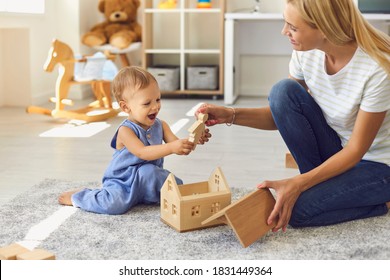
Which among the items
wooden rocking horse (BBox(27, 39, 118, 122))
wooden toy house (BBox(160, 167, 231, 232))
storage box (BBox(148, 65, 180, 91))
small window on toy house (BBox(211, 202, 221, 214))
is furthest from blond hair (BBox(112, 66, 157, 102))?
storage box (BBox(148, 65, 180, 91))

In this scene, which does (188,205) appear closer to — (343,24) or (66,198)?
(66,198)

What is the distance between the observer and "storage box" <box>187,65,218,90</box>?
15.3 feet

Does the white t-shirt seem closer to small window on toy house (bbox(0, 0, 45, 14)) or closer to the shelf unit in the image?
small window on toy house (bbox(0, 0, 45, 14))

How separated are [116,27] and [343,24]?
3271 millimetres

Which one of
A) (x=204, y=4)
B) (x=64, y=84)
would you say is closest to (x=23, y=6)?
(x=64, y=84)

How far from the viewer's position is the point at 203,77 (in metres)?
4.66

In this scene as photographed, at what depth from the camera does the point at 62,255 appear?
5.21 feet

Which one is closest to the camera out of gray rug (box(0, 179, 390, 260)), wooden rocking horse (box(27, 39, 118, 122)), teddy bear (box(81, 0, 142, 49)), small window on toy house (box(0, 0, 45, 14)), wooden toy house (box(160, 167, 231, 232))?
gray rug (box(0, 179, 390, 260))

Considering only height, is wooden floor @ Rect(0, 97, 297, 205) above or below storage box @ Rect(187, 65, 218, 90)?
below

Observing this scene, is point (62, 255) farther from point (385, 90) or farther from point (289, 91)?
point (385, 90)

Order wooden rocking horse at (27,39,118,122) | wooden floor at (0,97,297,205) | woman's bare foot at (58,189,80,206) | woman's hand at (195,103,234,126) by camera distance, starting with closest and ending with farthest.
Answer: woman's hand at (195,103,234,126)
woman's bare foot at (58,189,80,206)
wooden floor at (0,97,297,205)
wooden rocking horse at (27,39,118,122)

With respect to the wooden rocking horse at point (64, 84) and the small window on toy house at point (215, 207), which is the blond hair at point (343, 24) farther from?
the wooden rocking horse at point (64, 84)

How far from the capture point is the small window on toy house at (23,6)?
390 cm

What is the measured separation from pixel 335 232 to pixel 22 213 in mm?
913
